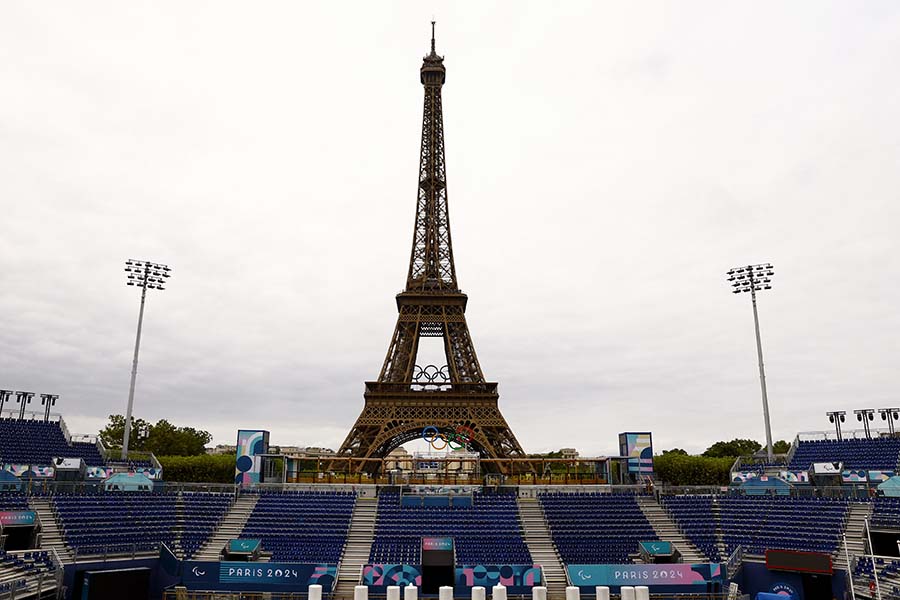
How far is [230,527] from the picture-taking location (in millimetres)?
38938

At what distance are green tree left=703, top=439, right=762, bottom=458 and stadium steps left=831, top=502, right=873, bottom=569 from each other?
61.4m

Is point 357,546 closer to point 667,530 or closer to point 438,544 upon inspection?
point 438,544

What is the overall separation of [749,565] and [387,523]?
22.0m

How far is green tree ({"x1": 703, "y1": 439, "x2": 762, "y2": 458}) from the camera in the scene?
94.7m

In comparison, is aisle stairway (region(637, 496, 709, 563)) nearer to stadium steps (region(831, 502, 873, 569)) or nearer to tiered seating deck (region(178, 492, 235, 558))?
stadium steps (region(831, 502, 873, 569))

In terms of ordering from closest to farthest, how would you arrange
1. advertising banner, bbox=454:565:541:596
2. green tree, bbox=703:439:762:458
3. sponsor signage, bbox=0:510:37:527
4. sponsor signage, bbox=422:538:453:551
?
advertising banner, bbox=454:565:541:596 < sponsor signage, bbox=0:510:37:527 < sponsor signage, bbox=422:538:453:551 < green tree, bbox=703:439:762:458

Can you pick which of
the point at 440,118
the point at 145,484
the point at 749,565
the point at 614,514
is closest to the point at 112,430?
the point at 145,484

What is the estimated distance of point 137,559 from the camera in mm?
33469

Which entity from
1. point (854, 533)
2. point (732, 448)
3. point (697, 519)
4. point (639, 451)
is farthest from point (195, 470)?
point (732, 448)

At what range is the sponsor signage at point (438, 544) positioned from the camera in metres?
34.5

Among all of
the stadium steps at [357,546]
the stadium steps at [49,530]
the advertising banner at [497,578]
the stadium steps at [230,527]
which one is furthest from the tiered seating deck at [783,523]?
the stadium steps at [49,530]

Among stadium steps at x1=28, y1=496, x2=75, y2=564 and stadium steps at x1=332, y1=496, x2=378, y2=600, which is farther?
stadium steps at x1=332, y1=496, x2=378, y2=600

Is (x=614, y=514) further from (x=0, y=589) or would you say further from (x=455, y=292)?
(x=0, y=589)

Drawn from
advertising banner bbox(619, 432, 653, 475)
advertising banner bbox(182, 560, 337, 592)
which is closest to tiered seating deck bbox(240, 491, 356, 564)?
advertising banner bbox(182, 560, 337, 592)
